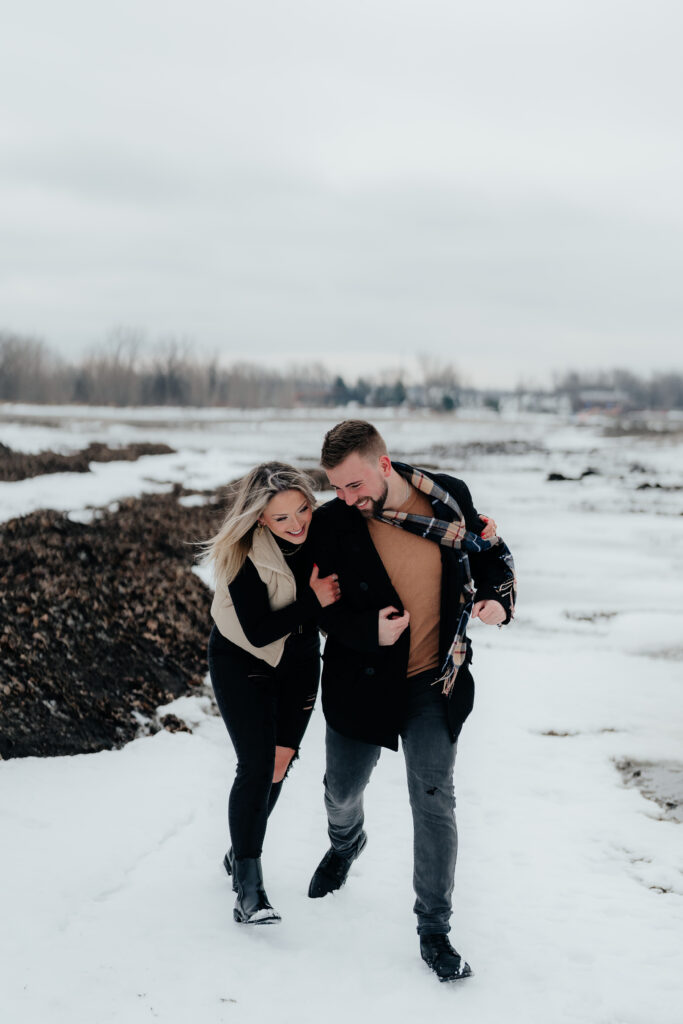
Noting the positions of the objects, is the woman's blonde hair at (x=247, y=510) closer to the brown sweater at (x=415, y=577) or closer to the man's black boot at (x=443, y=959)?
the brown sweater at (x=415, y=577)

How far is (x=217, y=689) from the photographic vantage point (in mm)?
3426

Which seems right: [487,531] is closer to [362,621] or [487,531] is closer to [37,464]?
[362,621]

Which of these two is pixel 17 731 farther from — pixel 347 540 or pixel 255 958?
pixel 347 540

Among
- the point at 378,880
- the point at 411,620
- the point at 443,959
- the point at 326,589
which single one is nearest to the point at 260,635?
the point at 326,589

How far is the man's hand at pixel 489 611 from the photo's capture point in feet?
10.5

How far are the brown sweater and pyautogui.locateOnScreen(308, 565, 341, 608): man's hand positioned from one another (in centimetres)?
21

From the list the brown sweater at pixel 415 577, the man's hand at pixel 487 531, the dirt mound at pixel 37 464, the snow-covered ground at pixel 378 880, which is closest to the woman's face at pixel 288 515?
the brown sweater at pixel 415 577

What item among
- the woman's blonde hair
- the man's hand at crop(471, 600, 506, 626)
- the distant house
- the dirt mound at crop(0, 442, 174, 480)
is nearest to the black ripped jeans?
the woman's blonde hair

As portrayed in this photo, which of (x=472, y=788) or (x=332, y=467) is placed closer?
(x=332, y=467)

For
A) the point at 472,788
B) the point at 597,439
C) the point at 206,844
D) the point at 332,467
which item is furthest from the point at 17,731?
the point at 597,439

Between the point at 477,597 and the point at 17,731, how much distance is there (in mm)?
3259

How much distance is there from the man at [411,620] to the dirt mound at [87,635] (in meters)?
2.03

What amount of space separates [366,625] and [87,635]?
13.3 ft

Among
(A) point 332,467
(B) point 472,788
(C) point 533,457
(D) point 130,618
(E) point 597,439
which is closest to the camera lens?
(A) point 332,467
